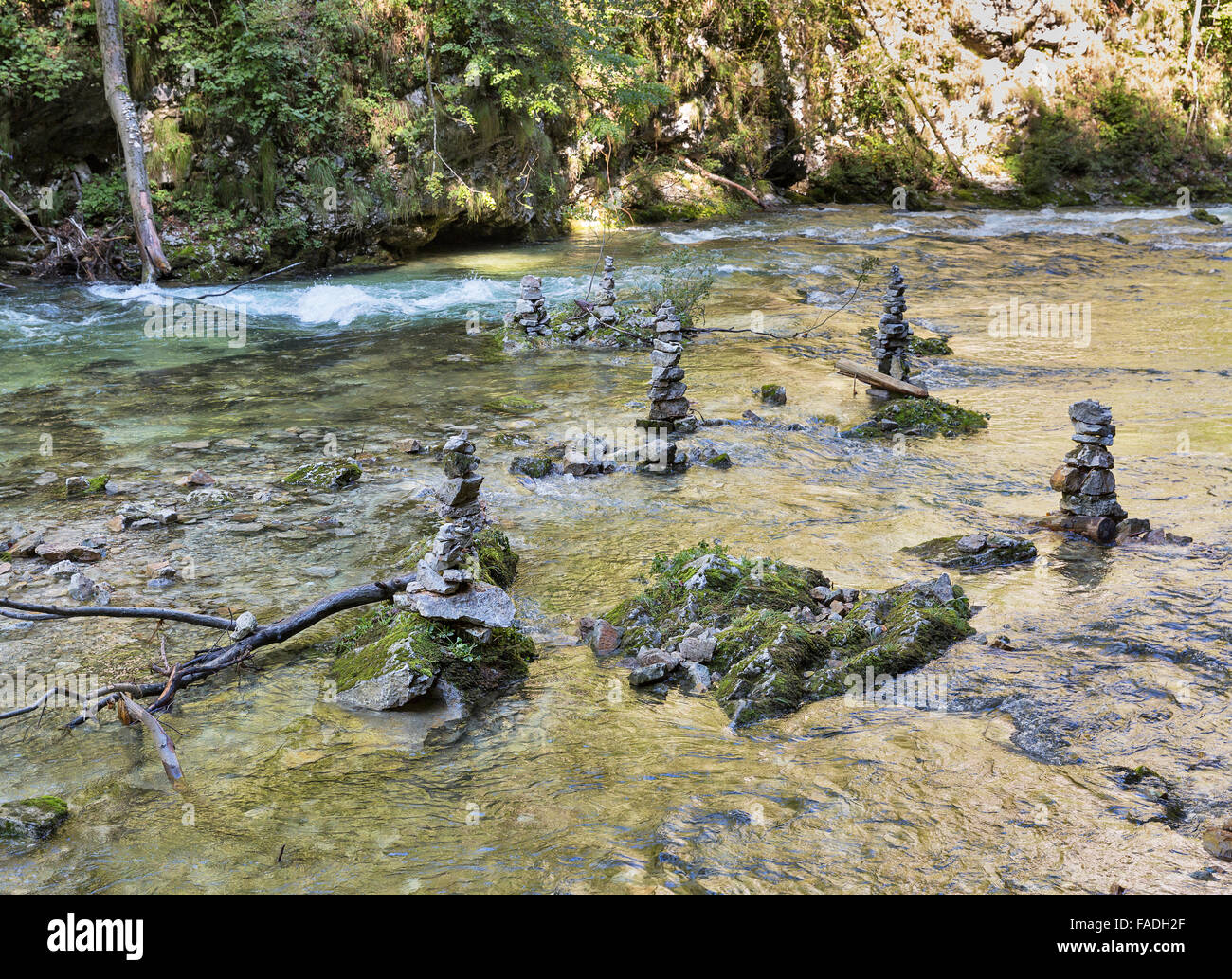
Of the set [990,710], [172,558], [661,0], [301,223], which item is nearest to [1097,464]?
[990,710]

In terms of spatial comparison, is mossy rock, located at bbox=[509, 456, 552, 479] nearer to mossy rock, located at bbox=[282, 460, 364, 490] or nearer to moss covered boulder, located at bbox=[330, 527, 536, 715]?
mossy rock, located at bbox=[282, 460, 364, 490]

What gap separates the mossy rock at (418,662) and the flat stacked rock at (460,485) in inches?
24.6

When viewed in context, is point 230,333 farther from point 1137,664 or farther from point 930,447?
point 1137,664

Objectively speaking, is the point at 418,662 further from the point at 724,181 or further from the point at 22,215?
the point at 724,181

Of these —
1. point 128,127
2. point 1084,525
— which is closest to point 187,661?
point 1084,525

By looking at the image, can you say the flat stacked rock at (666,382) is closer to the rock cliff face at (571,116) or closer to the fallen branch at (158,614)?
Answer: the fallen branch at (158,614)

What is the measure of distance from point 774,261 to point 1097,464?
1403cm

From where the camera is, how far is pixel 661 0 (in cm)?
2691

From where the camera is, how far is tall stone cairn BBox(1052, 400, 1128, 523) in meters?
6.81

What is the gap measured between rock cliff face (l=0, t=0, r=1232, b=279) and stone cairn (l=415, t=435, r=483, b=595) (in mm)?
14850

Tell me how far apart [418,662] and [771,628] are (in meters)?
2.01

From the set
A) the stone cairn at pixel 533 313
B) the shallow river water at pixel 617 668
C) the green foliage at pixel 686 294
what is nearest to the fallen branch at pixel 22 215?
the shallow river water at pixel 617 668

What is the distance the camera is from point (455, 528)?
5.19 meters

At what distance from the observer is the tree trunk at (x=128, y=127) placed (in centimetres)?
1644
